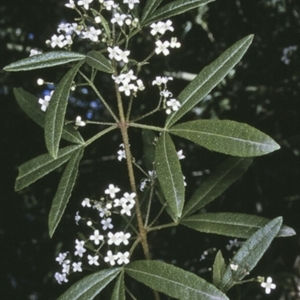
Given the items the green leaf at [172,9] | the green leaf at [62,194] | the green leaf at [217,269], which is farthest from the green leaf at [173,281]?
the green leaf at [172,9]

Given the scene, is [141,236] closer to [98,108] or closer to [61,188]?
[61,188]

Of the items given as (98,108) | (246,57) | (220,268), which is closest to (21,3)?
(98,108)

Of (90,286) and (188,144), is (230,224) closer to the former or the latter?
(90,286)

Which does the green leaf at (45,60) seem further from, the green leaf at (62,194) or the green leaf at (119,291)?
the green leaf at (119,291)

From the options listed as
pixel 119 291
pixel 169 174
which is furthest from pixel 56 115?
pixel 119 291

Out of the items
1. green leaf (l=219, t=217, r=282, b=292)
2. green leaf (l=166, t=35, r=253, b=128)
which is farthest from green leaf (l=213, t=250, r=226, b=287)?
green leaf (l=166, t=35, r=253, b=128)

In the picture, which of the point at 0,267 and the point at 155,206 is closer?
the point at 155,206
